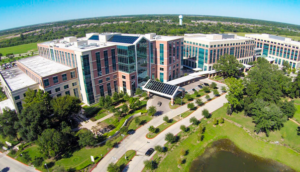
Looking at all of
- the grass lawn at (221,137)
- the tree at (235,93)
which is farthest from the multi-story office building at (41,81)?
the tree at (235,93)

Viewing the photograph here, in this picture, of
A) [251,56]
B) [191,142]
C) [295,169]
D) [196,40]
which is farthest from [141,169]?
[251,56]

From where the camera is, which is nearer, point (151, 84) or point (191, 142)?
point (191, 142)

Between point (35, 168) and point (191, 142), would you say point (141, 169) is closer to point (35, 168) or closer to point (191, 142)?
point (191, 142)

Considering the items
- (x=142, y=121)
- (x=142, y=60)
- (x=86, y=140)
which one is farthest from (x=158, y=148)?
(x=142, y=60)

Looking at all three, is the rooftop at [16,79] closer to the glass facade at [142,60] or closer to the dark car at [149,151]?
the glass facade at [142,60]

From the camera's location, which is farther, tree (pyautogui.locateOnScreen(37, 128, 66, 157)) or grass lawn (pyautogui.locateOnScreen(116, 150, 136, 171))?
tree (pyautogui.locateOnScreen(37, 128, 66, 157))

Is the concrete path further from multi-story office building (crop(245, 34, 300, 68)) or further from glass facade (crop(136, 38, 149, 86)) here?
multi-story office building (crop(245, 34, 300, 68))

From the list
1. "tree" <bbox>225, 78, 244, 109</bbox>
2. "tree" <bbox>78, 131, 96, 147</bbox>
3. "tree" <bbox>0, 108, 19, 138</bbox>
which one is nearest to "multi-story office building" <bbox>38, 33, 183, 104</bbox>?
"tree" <bbox>0, 108, 19, 138</bbox>
